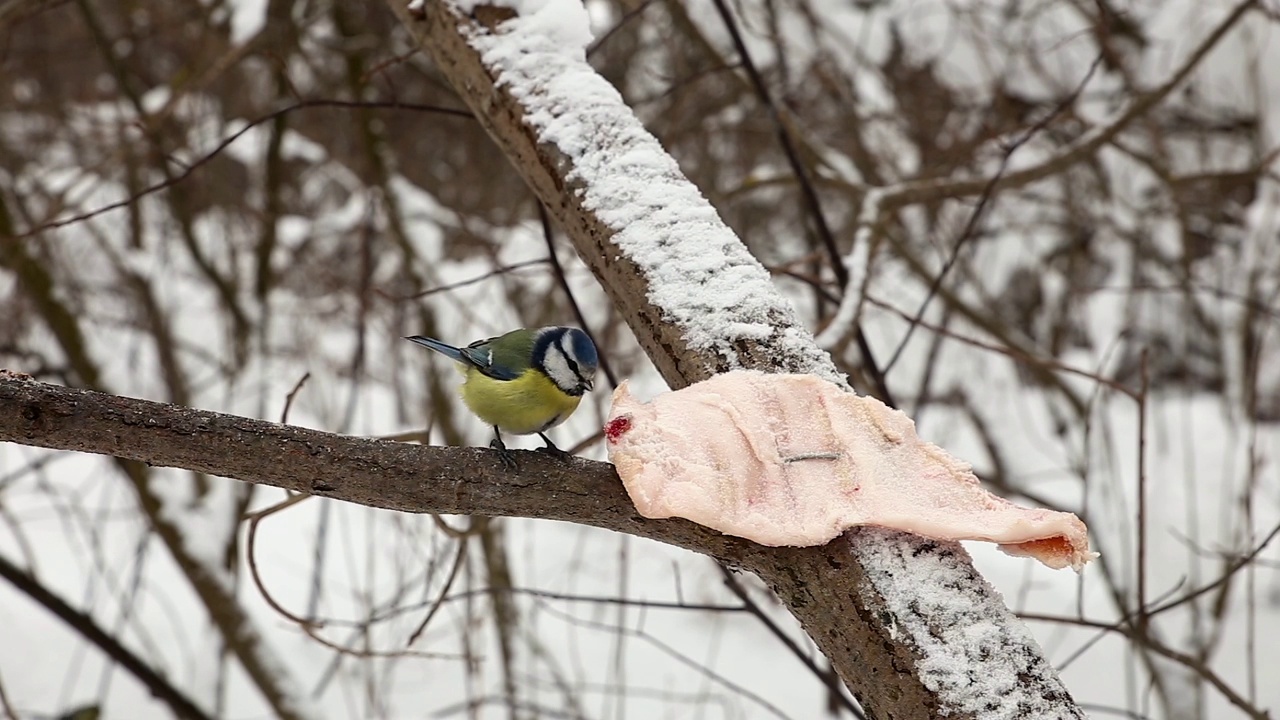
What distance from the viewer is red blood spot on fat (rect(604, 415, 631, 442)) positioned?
48.8 inches

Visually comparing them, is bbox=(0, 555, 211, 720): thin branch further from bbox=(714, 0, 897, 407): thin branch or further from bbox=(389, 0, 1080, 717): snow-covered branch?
bbox=(714, 0, 897, 407): thin branch

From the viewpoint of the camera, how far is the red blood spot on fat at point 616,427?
1.24m

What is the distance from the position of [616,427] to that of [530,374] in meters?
0.50

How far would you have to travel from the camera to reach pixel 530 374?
173 centimetres

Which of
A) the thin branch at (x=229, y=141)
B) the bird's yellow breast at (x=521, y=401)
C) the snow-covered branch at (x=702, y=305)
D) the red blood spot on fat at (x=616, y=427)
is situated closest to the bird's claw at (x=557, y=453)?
the red blood spot on fat at (x=616, y=427)

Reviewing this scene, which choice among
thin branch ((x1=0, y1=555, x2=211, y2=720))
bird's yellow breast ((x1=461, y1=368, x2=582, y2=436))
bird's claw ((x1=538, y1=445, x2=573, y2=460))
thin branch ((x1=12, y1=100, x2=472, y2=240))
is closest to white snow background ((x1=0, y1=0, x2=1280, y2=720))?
thin branch ((x1=0, y1=555, x2=211, y2=720))

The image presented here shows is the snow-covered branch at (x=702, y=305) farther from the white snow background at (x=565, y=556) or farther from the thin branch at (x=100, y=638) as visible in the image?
the thin branch at (x=100, y=638)

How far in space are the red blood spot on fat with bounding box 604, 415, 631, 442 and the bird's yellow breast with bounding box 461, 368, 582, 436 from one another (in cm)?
48

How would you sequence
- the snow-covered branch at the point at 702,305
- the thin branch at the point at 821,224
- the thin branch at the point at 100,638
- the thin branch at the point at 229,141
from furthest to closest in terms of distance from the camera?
the thin branch at the point at 100,638, the thin branch at the point at 821,224, the thin branch at the point at 229,141, the snow-covered branch at the point at 702,305

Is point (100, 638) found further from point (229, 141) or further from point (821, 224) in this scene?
point (821, 224)

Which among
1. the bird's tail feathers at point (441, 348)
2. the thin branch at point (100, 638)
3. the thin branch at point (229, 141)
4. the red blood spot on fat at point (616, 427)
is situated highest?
the thin branch at point (229, 141)

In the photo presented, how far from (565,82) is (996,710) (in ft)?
3.47

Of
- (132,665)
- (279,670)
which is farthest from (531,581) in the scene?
(132,665)

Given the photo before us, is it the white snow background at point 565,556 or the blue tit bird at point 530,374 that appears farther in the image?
the white snow background at point 565,556
